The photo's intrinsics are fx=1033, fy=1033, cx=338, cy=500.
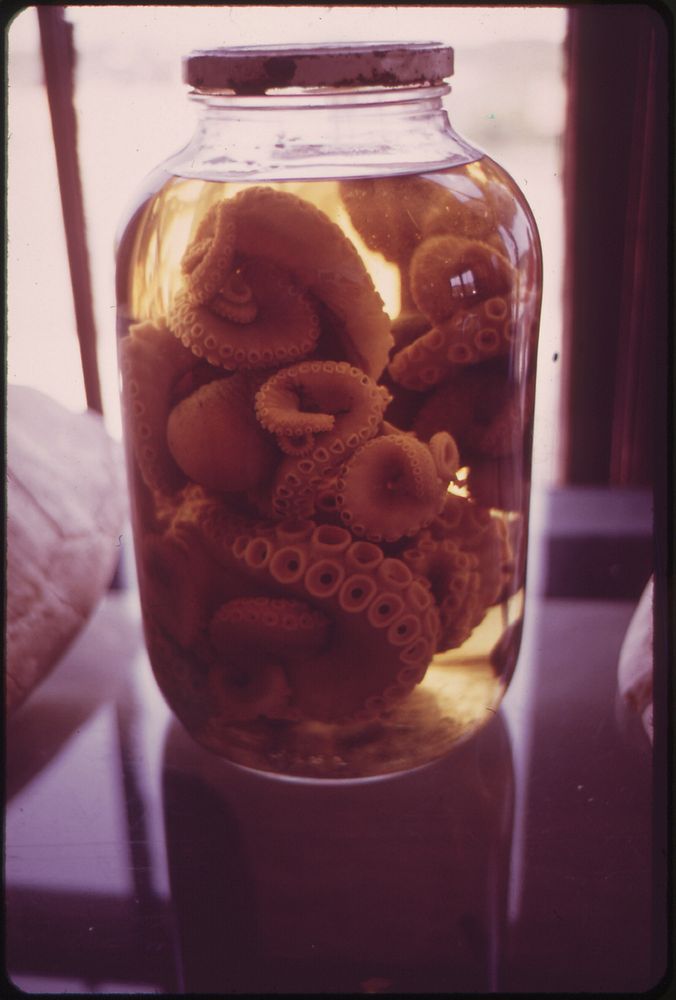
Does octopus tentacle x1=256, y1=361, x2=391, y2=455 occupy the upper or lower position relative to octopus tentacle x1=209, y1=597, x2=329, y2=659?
upper

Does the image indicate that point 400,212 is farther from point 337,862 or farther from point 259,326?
point 337,862

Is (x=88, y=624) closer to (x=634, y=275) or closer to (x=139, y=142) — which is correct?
(x=139, y=142)

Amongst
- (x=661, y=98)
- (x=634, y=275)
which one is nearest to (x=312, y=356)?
(x=661, y=98)

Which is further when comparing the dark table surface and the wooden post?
the wooden post

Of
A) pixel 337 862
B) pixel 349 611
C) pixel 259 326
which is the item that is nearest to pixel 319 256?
pixel 259 326

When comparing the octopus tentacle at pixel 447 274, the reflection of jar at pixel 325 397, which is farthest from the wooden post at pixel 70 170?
the octopus tentacle at pixel 447 274

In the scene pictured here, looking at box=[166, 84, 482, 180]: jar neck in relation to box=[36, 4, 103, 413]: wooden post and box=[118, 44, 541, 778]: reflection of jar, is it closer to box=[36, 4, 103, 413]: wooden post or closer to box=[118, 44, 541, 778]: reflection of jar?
box=[118, 44, 541, 778]: reflection of jar

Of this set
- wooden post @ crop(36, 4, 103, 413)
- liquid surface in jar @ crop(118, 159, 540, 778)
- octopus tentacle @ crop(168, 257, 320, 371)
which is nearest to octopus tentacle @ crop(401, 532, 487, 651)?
liquid surface in jar @ crop(118, 159, 540, 778)

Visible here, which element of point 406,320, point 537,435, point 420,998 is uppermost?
point 406,320
